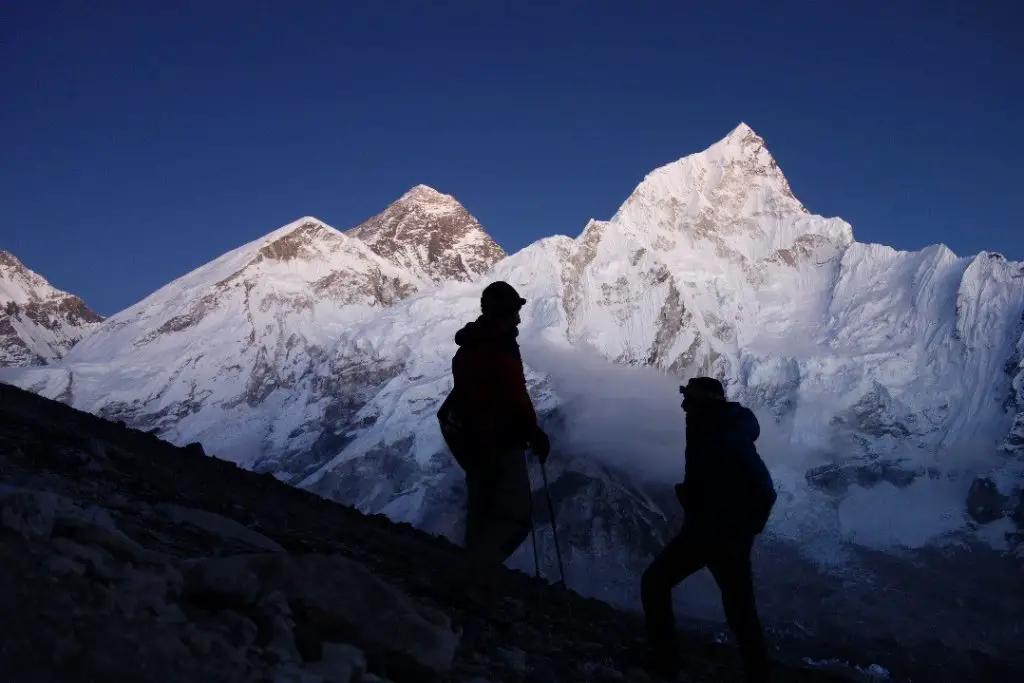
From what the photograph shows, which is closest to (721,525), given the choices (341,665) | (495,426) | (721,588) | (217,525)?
(721,588)

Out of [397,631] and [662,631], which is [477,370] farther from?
[397,631]

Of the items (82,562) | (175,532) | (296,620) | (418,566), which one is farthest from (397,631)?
(418,566)

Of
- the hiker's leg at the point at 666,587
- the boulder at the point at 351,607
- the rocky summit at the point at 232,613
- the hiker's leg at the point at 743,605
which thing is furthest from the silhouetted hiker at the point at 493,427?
the boulder at the point at 351,607

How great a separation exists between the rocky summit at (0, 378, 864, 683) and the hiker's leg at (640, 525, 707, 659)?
0.25m

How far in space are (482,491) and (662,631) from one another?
5.97ft

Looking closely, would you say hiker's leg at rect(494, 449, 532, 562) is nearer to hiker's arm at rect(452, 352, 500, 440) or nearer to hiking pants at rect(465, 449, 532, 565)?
hiking pants at rect(465, 449, 532, 565)

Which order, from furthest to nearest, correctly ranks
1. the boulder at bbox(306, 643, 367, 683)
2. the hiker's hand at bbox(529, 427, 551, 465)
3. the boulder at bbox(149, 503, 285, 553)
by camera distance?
the hiker's hand at bbox(529, 427, 551, 465) → the boulder at bbox(149, 503, 285, 553) → the boulder at bbox(306, 643, 367, 683)

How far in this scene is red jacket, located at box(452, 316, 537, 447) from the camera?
727 centimetres

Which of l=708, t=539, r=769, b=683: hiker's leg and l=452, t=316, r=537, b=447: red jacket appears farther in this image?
l=452, t=316, r=537, b=447: red jacket

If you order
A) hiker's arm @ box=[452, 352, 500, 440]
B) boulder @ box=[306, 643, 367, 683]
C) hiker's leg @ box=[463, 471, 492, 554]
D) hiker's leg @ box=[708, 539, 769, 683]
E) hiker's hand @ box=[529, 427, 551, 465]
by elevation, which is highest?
hiker's arm @ box=[452, 352, 500, 440]

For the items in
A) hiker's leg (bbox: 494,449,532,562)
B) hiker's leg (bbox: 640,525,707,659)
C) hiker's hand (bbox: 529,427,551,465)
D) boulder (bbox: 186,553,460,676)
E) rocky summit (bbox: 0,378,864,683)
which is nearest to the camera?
rocky summit (bbox: 0,378,864,683)

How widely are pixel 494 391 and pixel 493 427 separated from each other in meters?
0.29

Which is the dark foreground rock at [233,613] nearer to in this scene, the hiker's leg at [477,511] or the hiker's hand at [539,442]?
the hiker's leg at [477,511]

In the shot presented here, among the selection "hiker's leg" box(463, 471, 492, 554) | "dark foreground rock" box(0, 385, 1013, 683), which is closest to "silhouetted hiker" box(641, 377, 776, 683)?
"dark foreground rock" box(0, 385, 1013, 683)
